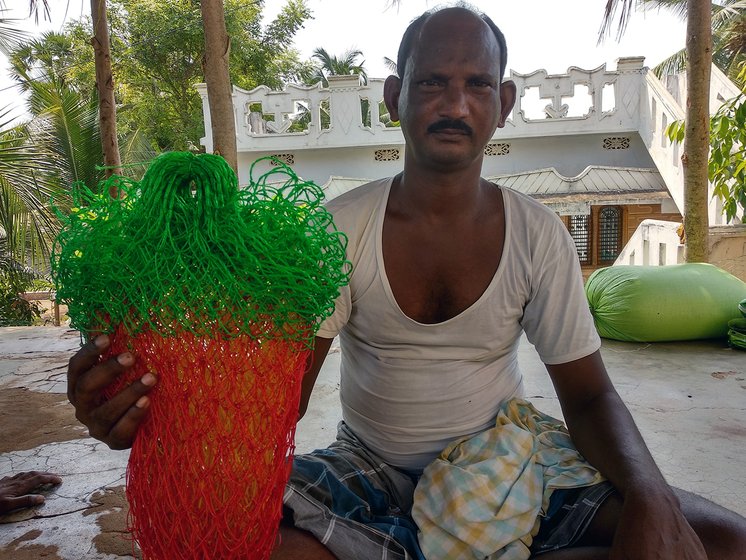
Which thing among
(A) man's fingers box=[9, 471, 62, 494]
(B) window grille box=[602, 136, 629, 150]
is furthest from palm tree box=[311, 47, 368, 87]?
(A) man's fingers box=[9, 471, 62, 494]

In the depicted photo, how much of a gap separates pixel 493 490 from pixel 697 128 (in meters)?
5.14

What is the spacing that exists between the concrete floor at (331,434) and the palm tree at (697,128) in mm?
1167

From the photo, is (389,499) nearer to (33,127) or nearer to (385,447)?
(385,447)

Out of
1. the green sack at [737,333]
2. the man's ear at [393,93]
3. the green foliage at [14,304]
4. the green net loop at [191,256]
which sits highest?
the man's ear at [393,93]

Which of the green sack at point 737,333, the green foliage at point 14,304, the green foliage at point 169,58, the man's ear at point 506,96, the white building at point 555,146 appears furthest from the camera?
the green foliage at point 169,58

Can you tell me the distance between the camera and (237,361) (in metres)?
1.06

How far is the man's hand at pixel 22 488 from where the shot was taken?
241 centimetres

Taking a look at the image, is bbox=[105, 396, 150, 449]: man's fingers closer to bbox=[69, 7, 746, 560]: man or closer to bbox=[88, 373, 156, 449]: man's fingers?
bbox=[88, 373, 156, 449]: man's fingers

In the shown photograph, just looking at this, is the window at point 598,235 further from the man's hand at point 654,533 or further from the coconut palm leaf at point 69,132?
the man's hand at point 654,533

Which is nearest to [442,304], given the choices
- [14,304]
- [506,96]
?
[506,96]

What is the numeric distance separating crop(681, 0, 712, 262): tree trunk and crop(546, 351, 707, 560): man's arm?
4.58m

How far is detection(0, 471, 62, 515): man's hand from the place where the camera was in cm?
241

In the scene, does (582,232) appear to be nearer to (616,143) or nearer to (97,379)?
(616,143)

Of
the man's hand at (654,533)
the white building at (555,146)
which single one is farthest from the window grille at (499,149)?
the man's hand at (654,533)
